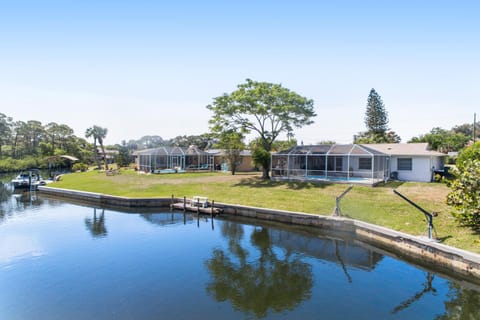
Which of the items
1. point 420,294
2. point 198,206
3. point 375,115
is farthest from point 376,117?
point 420,294

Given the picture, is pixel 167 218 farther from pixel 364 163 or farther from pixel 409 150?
pixel 409 150

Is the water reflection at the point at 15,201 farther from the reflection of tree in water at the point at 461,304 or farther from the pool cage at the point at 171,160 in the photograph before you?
the reflection of tree in water at the point at 461,304

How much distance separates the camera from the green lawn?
46.6ft

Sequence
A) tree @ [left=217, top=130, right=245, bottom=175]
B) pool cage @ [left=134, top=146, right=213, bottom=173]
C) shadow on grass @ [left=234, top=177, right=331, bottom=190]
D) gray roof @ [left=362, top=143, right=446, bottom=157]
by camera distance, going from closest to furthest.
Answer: shadow on grass @ [left=234, top=177, right=331, bottom=190] → gray roof @ [left=362, top=143, right=446, bottom=157] → tree @ [left=217, top=130, right=245, bottom=175] → pool cage @ [left=134, top=146, right=213, bottom=173]

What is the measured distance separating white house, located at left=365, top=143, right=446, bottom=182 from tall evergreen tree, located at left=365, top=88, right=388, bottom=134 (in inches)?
1189

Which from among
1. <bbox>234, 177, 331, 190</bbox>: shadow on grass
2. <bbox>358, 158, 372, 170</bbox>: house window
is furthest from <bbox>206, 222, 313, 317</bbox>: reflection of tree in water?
<bbox>358, 158, 372, 170</bbox>: house window

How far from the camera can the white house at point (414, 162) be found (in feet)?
84.1

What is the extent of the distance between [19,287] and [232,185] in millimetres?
19025

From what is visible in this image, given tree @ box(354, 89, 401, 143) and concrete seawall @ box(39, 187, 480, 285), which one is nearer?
concrete seawall @ box(39, 187, 480, 285)

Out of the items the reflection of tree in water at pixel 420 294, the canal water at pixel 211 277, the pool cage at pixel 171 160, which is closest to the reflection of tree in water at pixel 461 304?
the canal water at pixel 211 277

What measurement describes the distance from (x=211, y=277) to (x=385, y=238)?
328 inches

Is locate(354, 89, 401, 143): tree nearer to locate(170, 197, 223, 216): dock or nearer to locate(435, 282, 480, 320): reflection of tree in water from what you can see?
locate(170, 197, 223, 216): dock

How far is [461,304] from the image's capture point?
29.1 feet

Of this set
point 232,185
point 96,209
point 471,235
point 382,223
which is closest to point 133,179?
point 96,209
